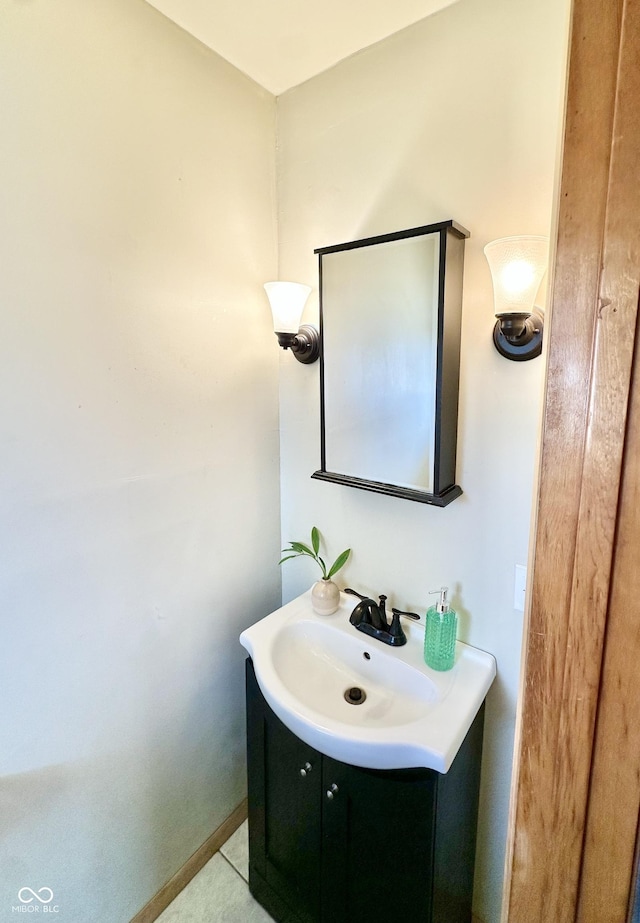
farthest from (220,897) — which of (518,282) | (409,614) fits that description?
(518,282)

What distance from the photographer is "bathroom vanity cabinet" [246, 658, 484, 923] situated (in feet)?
3.21

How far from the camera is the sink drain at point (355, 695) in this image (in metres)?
1.21

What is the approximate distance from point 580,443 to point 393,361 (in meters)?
0.80

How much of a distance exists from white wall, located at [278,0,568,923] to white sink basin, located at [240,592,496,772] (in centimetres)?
15

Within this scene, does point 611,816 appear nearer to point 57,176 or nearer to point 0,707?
point 0,707

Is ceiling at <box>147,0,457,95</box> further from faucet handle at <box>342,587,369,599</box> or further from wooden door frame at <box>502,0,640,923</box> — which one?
faucet handle at <box>342,587,369,599</box>

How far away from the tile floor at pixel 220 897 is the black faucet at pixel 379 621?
0.99 metres

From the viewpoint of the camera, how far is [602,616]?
0.45 m

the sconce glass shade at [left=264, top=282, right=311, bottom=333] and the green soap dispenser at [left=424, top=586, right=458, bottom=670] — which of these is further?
the sconce glass shade at [left=264, top=282, right=311, bottom=333]

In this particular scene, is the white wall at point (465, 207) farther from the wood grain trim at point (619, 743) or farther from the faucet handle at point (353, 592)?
the wood grain trim at point (619, 743)

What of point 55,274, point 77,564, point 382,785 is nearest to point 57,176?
point 55,274

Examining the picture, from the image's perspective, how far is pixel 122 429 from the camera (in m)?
1.12

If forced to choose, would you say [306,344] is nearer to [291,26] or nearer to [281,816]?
[291,26]

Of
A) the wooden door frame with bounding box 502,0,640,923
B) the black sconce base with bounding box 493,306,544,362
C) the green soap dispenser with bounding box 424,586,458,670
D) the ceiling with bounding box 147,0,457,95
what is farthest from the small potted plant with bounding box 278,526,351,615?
the ceiling with bounding box 147,0,457,95
